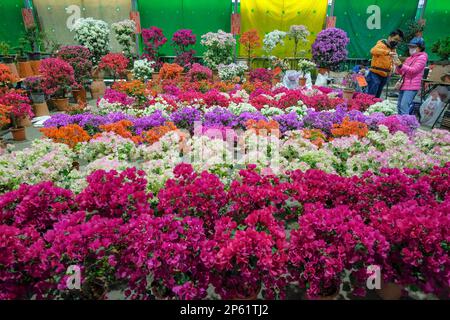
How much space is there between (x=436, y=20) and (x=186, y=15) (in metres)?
11.1

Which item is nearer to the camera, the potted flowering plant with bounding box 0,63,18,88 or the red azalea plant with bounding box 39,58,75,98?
the potted flowering plant with bounding box 0,63,18,88

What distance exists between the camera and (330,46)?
33.1ft

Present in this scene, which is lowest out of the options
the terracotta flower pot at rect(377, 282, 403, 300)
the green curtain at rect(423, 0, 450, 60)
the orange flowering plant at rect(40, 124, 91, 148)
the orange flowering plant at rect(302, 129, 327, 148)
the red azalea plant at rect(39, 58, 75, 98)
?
the terracotta flower pot at rect(377, 282, 403, 300)

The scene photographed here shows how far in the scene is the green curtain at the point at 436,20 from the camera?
1313cm

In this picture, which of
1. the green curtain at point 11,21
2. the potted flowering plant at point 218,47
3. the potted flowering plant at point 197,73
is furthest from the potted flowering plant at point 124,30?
the green curtain at point 11,21

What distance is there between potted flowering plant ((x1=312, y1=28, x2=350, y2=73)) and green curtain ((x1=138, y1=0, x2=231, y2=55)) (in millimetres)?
5430

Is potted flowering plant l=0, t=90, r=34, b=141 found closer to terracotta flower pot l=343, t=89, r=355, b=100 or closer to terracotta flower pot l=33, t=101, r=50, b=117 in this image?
terracotta flower pot l=33, t=101, r=50, b=117

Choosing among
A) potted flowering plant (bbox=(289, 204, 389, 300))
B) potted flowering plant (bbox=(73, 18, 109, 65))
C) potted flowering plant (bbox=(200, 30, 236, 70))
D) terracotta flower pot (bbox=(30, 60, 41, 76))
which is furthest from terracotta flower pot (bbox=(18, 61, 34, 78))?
potted flowering plant (bbox=(289, 204, 389, 300))

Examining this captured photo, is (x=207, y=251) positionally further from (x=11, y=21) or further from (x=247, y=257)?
(x=11, y=21)

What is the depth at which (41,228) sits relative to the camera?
2910 mm

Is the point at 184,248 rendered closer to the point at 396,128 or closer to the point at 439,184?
the point at 439,184

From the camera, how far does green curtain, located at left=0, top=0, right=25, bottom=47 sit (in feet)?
43.6

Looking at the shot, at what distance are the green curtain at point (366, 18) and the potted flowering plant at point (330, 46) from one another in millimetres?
4216
